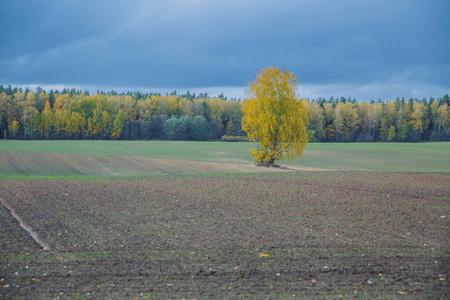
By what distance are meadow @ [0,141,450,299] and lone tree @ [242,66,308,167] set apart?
43.5 feet

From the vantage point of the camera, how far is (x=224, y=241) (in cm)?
1024

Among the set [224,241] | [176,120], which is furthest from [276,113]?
[176,120]

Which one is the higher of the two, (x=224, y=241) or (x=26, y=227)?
(x=224, y=241)

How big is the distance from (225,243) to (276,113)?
24.1m

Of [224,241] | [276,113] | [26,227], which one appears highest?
[276,113]

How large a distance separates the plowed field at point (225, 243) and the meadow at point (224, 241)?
4 centimetres

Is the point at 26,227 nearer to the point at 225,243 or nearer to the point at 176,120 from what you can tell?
the point at 225,243

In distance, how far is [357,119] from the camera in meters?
137

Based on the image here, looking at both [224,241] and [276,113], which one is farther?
[276,113]

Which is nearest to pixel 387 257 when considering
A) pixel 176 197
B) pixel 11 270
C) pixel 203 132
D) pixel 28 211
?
pixel 11 270

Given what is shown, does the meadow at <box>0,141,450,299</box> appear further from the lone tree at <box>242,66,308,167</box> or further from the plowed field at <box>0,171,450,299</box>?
the lone tree at <box>242,66,308,167</box>

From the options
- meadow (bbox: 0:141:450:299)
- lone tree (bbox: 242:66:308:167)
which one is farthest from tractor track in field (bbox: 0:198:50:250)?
lone tree (bbox: 242:66:308:167)

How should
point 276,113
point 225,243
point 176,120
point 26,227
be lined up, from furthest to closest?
1. point 176,120
2. point 276,113
3. point 26,227
4. point 225,243

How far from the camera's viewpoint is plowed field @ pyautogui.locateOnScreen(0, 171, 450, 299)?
747 centimetres
